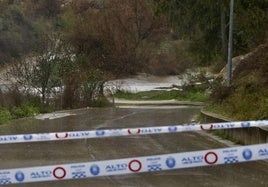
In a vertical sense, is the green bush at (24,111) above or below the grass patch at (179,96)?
above

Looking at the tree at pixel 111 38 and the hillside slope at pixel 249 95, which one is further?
the tree at pixel 111 38

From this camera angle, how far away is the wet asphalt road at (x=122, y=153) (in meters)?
8.10

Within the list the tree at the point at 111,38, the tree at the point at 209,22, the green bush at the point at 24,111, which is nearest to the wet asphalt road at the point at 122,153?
the green bush at the point at 24,111

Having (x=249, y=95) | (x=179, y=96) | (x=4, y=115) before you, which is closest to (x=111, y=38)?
(x=179, y=96)

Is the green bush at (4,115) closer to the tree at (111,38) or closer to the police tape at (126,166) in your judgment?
the police tape at (126,166)

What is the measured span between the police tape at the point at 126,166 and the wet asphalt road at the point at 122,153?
155 cm

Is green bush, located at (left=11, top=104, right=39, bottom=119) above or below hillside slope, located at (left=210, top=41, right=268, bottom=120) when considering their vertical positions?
below

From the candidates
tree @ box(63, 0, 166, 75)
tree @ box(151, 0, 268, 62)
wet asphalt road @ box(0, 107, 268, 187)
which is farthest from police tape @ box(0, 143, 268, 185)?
tree @ box(63, 0, 166, 75)

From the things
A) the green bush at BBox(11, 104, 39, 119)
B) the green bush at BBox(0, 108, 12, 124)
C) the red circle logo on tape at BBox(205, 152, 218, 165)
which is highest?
the red circle logo on tape at BBox(205, 152, 218, 165)

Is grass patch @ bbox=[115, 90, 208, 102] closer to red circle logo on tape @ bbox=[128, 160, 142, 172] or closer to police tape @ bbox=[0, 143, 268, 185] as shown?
police tape @ bbox=[0, 143, 268, 185]

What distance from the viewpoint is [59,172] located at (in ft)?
20.0

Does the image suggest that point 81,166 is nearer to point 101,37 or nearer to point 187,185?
point 187,185

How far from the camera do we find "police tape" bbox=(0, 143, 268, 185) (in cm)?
603

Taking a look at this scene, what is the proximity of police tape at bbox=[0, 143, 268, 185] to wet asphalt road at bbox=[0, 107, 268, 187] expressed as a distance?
1546mm
